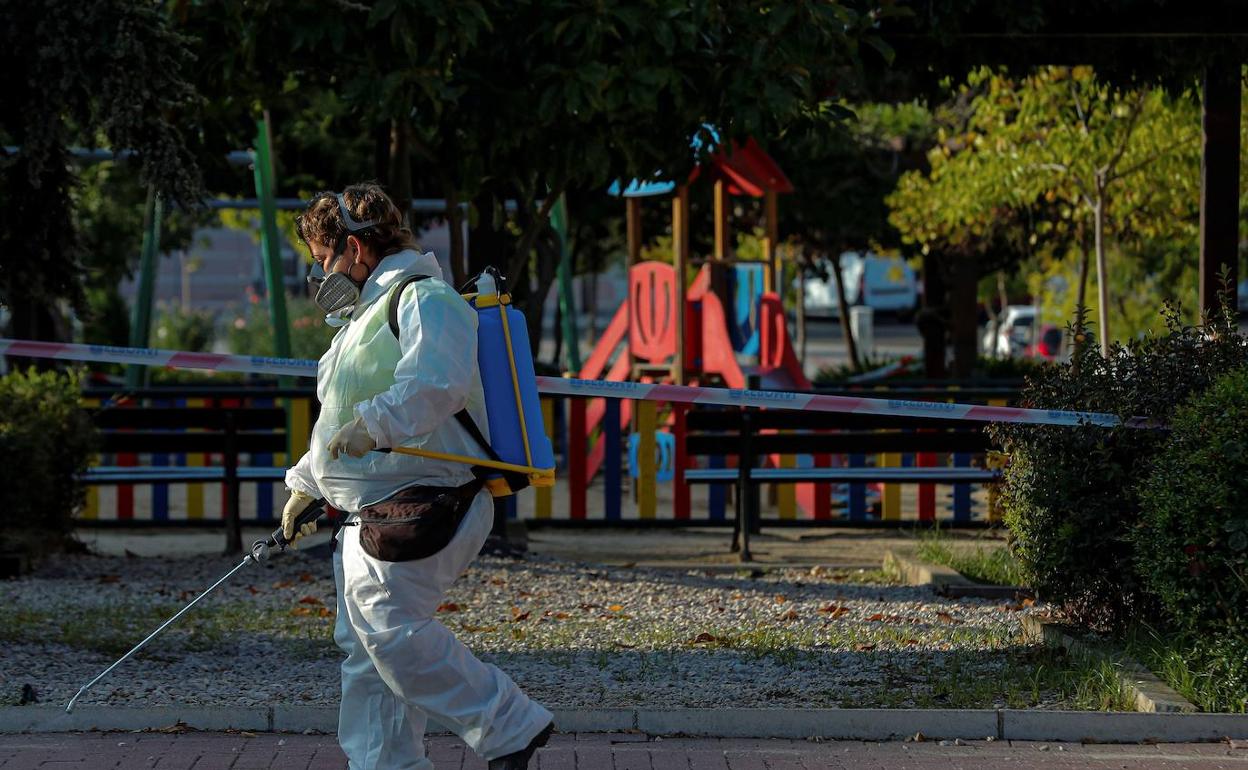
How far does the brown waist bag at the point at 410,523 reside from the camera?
4504 mm

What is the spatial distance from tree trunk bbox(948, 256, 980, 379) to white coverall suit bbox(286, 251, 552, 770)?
51.1ft

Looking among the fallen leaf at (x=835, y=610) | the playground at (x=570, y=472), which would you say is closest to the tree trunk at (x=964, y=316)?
the playground at (x=570, y=472)

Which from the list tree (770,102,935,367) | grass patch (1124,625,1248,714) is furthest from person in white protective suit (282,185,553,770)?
tree (770,102,935,367)

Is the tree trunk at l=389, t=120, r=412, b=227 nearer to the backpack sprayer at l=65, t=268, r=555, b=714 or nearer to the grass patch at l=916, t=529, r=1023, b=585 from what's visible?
the grass patch at l=916, t=529, r=1023, b=585

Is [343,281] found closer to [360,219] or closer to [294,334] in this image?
[360,219]

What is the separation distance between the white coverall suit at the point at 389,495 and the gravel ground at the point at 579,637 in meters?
1.42

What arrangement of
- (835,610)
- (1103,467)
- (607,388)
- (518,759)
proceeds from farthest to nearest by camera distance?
(835,610) < (607,388) < (1103,467) < (518,759)

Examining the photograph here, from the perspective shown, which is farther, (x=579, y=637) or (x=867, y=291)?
(x=867, y=291)

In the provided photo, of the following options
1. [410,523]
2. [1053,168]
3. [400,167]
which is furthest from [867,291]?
[410,523]

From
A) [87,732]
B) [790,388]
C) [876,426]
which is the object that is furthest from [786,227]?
[87,732]

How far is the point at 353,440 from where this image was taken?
443 cm

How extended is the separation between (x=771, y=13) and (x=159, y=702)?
4.35 metres

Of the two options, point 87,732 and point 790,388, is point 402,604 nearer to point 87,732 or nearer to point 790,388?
point 87,732

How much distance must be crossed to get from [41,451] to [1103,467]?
535cm
